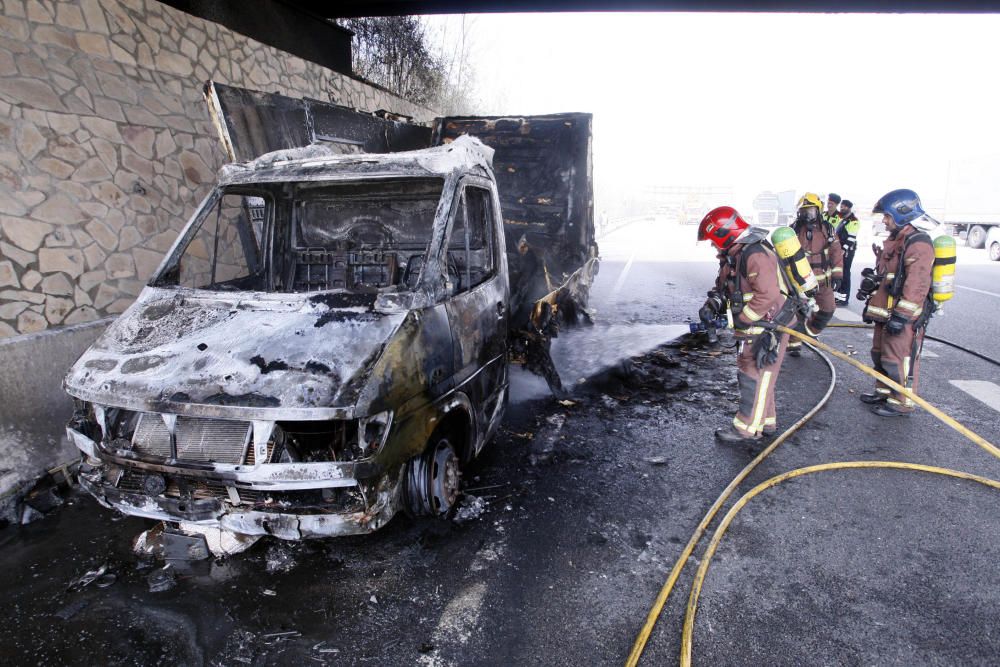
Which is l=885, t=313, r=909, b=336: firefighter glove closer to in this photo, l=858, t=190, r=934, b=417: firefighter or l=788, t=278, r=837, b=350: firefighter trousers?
l=858, t=190, r=934, b=417: firefighter

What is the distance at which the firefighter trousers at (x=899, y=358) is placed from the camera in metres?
4.84

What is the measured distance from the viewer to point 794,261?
4676 millimetres

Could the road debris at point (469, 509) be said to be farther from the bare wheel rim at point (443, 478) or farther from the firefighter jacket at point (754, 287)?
the firefighter jacket at point (754, 287)

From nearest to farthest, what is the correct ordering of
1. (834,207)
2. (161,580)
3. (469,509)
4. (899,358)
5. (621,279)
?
(161,580) → (469,509) → (899,358) → (834,207) → (621,279)

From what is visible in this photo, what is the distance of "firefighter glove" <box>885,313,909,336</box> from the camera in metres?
4.72

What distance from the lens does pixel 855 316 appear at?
893 cm

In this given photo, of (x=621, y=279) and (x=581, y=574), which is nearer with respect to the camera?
(x=581, y=574)

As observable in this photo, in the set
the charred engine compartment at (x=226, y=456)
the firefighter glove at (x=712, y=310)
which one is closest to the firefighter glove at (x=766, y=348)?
the firefighter glove at (x=712, y=310)

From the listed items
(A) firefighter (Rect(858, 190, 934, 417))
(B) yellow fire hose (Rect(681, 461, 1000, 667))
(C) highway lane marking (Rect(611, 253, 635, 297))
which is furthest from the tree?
(B) yellow fire hose (Rect(681, 461, 1000, 667))

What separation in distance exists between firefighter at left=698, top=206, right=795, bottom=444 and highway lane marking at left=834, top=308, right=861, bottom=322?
5.13 m

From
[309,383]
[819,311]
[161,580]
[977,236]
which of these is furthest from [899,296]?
[977,236]

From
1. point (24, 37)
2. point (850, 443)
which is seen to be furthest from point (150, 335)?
point (850, 443)

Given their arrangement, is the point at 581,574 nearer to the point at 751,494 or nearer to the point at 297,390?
the point at 751,494

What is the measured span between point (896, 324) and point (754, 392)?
1.52 metres
